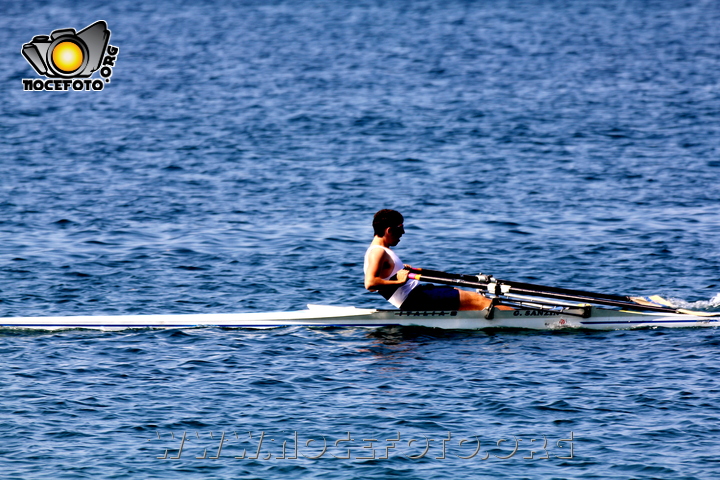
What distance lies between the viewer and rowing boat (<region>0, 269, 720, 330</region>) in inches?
646

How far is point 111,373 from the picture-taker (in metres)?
14.4

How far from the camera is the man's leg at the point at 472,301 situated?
16500mm

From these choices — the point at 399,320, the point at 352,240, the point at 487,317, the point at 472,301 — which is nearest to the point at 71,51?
the point at 352,240

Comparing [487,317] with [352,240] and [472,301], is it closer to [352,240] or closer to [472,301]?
[472,301]

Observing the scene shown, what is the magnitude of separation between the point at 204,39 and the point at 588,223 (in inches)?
1371

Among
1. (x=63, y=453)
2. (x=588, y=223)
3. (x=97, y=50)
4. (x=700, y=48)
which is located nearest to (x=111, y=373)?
(x=63, y=453)

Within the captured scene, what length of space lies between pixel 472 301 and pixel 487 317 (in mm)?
358

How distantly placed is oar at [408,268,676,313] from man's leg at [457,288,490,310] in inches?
7.9

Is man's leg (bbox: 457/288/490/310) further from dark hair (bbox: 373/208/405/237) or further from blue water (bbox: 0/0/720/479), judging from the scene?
dark hair (bbox: 373/208/405/237)

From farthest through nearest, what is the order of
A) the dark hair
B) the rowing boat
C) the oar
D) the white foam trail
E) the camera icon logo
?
1. the camera icon logo
2. the white foam trail
3. the rowing boat
4. the oar
5. the dark hair

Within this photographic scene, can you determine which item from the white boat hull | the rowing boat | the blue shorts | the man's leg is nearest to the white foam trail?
the rowing boat

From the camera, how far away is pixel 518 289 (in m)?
16.3

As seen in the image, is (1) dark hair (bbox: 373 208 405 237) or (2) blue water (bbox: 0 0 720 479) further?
(1) dark hair (bbox: 373 208 405 237)

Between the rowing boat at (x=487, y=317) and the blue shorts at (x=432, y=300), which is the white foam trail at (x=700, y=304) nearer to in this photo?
the rowing boat at (x=487, y=317)
